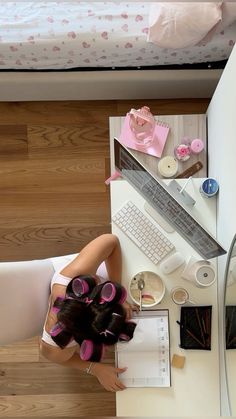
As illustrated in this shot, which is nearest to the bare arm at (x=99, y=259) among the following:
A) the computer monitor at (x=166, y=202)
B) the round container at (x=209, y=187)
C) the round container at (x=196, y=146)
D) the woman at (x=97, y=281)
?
the woman at (x=97, y=281)

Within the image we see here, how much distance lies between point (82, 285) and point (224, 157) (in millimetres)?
587

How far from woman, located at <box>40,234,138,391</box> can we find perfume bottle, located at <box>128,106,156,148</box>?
38 centimetres

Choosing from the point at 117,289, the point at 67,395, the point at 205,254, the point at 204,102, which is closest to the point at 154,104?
the point at 204,102

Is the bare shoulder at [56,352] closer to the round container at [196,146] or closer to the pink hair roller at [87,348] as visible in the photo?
the pink hair roller at [87,348]

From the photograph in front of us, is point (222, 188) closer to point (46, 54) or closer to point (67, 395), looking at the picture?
point (46, 54)

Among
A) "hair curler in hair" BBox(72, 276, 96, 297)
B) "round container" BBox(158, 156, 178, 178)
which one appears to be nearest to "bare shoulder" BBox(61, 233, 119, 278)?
"hair curler in hair" BBox(72, 276, 96, 297)

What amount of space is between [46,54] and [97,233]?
2.76 feet

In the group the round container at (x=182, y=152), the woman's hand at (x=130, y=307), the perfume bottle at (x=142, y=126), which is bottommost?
the woman's hand at (x=130, y=307)

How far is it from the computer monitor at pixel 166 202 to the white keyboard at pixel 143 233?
21 cm

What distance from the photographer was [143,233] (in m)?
1.68

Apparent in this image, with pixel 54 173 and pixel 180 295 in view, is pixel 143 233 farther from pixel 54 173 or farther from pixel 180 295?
pixel 54 173

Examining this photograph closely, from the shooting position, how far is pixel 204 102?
2.30 meters

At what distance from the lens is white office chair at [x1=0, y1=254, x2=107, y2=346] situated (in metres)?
1.57

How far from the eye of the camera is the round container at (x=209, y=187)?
1.68m
